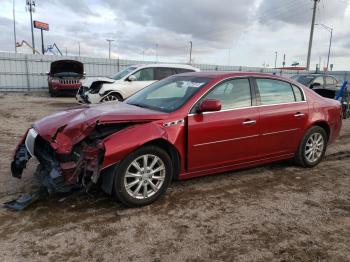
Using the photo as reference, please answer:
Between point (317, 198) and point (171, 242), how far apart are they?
2.19m

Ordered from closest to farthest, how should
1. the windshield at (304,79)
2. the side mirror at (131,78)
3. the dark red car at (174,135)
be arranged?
the dark red car at (174,135), the side mirror at (131,78), the windshield at (304,79)

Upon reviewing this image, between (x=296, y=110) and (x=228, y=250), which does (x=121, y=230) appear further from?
(x=296, y=110)

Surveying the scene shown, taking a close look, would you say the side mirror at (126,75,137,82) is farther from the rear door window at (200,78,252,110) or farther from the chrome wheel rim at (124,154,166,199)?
the chrome wheel rim at (124,154,166,199)

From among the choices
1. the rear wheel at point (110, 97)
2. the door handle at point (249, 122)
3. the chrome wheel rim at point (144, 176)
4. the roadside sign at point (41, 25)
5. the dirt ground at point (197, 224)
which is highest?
the roadside sign at point (41, 25)

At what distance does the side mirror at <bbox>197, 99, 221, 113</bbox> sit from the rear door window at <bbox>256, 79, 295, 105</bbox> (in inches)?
39.7

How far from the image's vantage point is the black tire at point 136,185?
361 centimetres

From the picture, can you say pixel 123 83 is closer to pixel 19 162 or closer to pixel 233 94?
pixel 233 94

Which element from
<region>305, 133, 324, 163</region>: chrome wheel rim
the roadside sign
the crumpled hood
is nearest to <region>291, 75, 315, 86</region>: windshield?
<region>305, 133, 324, 163</region>: chrome wheel rim

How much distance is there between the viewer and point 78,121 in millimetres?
3803

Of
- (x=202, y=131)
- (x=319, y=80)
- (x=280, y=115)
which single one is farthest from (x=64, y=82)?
(x=202, y=131)

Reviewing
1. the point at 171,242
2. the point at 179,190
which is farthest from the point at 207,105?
the point at 171,242

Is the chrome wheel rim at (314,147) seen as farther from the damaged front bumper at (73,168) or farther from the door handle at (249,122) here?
the damaged front bumper at (73,168)

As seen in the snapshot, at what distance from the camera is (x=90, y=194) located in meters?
4.16

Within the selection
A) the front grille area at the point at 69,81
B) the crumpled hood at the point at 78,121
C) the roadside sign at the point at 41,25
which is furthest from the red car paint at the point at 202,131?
the roadside sign at the point at 41,25
